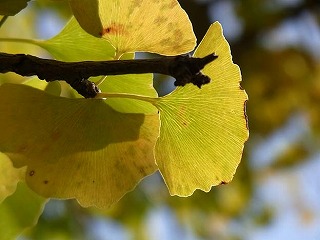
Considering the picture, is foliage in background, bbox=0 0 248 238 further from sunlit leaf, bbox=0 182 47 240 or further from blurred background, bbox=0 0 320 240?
blurred background, bbox=0 0 320 240

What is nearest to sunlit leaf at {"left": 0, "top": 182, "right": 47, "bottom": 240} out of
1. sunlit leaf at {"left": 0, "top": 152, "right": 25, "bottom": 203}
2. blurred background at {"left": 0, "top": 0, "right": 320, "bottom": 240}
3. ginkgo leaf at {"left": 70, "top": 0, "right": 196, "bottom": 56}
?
sunlit leaf at {"left": 0, "top": 152, "right": 25, "bottom": 203}

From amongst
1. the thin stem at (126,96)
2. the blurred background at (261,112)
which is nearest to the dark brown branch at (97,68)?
the thin stem at (126,96)

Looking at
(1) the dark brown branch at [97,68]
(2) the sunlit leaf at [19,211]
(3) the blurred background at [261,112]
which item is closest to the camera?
(1) the dark brown branch at [97,68]

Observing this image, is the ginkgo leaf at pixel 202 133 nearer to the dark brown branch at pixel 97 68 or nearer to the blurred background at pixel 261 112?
the dark brown branch at pixel 97 68

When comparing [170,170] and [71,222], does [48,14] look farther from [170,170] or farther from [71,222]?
[170,170]

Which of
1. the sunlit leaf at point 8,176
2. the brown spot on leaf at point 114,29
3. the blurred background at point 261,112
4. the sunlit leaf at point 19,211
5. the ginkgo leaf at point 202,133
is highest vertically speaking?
the brown spot on leaf at point 114,29

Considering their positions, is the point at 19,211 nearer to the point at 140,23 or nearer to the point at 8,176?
the point at 8,176

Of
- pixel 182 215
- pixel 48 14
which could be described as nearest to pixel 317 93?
pixel 182 215
